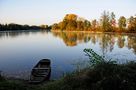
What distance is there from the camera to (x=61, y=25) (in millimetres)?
134000

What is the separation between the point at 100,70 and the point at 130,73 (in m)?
1.16

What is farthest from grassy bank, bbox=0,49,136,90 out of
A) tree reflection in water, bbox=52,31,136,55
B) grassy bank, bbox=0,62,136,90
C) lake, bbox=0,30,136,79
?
tree reflection in water, bbox=52,31,136,55

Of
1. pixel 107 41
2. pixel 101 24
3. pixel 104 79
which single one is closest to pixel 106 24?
pixel 101 24

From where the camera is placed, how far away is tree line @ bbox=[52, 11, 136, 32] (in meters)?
92.9

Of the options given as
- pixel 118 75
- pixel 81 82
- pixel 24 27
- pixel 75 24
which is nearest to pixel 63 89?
pixel 81 82

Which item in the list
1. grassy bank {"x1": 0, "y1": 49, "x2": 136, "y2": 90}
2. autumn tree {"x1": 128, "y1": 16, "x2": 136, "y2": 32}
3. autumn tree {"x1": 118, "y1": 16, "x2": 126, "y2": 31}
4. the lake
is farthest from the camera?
autumn tree {"x1": 118, "y1": 16, "x2": 126, "y2": 31}

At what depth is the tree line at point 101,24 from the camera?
3658 inches

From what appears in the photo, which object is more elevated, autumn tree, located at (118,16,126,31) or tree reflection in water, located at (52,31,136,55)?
autumn tree, located at (118,16,126,31)

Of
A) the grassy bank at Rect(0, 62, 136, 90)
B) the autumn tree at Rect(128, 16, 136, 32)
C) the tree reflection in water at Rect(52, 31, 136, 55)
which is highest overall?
the autumn tree at Rect(128, 16, 136, 32)

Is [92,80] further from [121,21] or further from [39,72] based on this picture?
[121,21]

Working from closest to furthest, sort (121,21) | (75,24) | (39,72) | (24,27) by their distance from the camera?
(39,72) < (121,21) < (75,24) < (24,27)

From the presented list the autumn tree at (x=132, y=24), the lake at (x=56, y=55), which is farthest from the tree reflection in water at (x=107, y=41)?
the autumn tree at (x=132, y=24)

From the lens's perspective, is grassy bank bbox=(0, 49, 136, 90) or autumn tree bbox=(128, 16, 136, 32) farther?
autumn tree bbox=(128, 16, 136, 32)

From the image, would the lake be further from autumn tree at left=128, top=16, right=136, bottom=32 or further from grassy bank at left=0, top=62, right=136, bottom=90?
autumn tree at left=128, top=16, right=136, bottom=32
